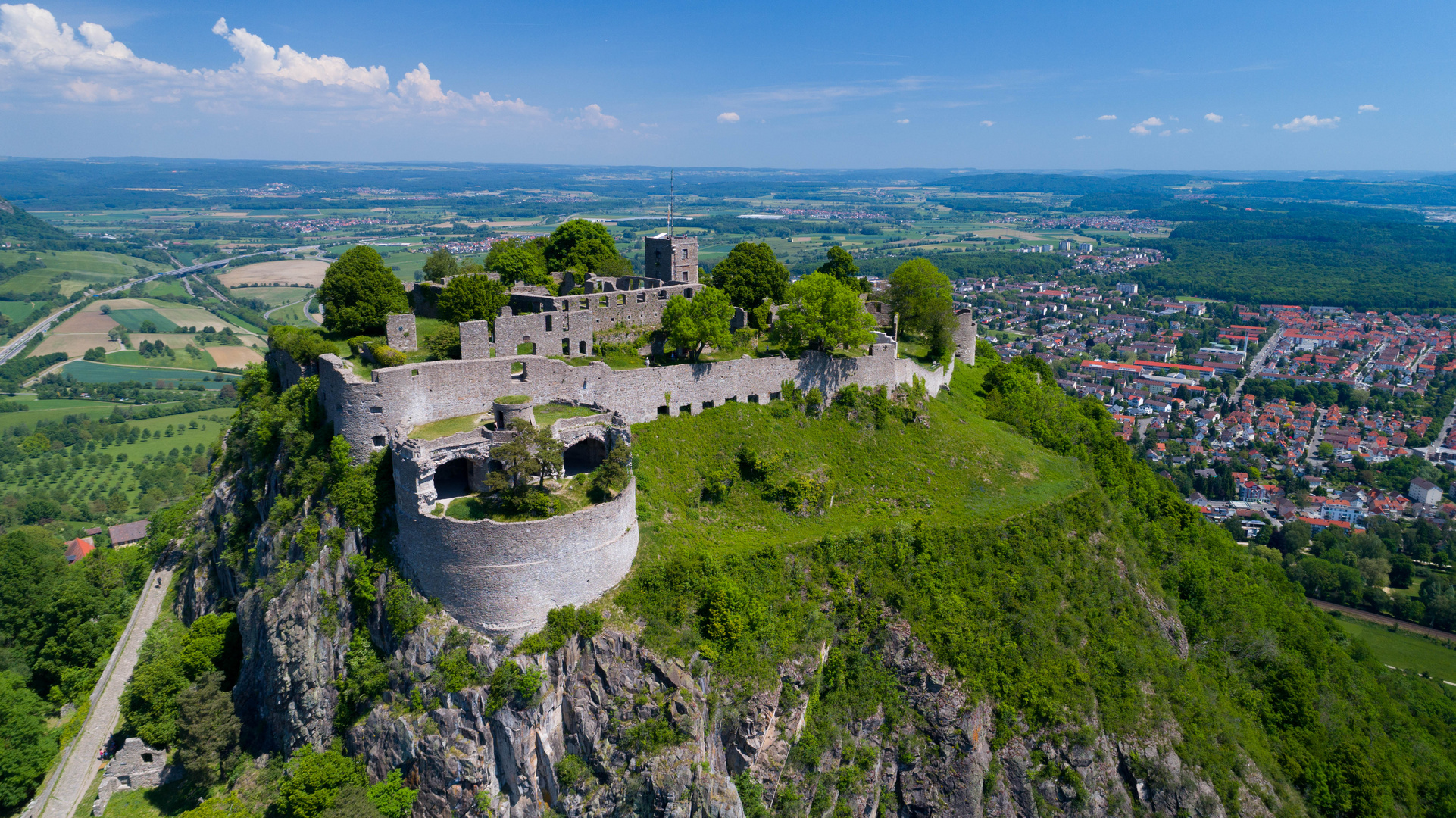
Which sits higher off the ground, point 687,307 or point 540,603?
point 687,307

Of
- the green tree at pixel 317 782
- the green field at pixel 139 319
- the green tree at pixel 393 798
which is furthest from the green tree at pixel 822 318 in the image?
the green field at pixel 139 319

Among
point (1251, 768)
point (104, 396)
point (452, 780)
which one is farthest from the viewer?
point (104, 396)

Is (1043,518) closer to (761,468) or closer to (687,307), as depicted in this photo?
(761,468)

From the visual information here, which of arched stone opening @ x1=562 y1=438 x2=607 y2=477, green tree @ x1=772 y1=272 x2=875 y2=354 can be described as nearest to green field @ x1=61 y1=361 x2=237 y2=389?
arched stone opening @ x1=562 y1=438 x2=607 y2=477

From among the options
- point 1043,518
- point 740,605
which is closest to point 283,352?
point 740,605

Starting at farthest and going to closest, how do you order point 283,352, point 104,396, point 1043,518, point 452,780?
point 104,396
point 283,352
point 1043,518
point 452,780

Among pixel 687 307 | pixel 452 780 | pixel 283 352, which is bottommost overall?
pixel 452 780

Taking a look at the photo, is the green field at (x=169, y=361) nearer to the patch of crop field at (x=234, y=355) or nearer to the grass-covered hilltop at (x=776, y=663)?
the patch of crop field at (x=234, y=355)

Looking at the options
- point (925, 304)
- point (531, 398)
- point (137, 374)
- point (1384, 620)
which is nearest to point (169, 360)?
point (137, 374)
